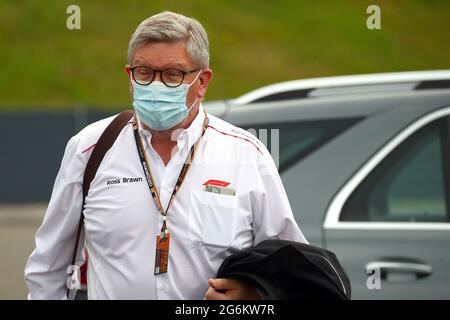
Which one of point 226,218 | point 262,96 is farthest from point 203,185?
point 262,96

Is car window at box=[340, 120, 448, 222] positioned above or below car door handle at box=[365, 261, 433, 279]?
above

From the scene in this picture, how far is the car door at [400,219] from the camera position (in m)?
4.05

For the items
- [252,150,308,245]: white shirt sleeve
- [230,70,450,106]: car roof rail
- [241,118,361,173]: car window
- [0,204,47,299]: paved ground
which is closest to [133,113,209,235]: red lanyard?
[252,150,308,245]: white shirt sleeve

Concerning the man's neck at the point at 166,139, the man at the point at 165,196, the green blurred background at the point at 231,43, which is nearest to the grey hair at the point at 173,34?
the man at the point at 165,196

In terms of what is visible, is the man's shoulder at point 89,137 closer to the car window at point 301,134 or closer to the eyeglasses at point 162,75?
the eyeglasses at point 162,75

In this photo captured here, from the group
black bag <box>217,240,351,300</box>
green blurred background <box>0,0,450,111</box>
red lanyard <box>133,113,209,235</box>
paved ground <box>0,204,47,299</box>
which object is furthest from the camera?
green blurred background <box>0,0,450,111</box>

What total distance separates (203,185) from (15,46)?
2606cm

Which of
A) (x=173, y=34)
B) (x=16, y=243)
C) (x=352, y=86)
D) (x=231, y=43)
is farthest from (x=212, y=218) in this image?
(x=231, y=43)

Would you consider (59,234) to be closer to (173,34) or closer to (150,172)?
(150,172)

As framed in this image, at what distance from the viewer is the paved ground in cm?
896

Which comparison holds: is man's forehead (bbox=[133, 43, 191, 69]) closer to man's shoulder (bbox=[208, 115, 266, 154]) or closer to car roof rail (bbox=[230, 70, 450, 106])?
man's shoulder (bbox=[208, 115, 266, 154])

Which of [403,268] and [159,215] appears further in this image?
[403,268]

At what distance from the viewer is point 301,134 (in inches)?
172

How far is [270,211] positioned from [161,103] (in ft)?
1.75
